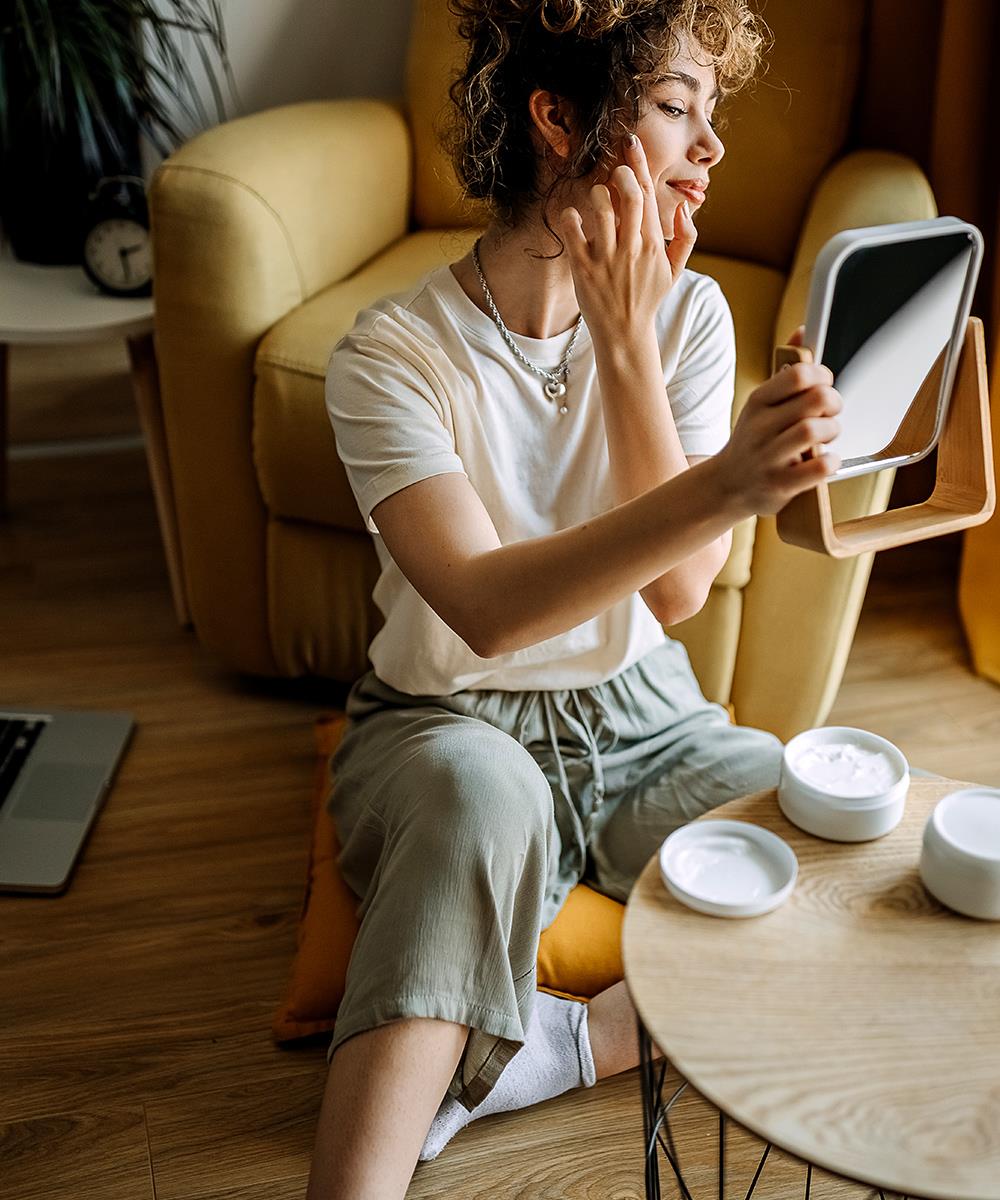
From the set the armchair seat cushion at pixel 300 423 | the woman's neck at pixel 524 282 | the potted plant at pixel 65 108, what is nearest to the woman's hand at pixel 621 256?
the woman's neck at pixel 524 282

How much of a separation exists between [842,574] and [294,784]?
78 centimetres

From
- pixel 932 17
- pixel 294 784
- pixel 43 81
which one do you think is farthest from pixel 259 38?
pixel 294 784

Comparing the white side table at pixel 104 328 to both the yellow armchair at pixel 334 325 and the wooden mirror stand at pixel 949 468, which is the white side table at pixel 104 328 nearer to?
the yellow armchair at pixel 334 325

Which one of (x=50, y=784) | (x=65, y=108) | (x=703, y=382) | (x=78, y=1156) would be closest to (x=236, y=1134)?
(x=78, y=1156)

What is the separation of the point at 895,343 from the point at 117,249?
4.74 feet

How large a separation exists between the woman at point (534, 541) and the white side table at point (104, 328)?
723 millimetres

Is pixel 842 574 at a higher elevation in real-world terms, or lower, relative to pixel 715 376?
lower

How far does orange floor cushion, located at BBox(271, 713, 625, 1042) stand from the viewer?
52.0 inches

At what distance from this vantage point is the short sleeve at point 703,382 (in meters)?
1.25

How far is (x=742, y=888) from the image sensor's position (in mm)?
930

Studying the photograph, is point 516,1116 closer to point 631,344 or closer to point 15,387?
point 631,344

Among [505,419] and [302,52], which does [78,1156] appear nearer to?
[505,419]

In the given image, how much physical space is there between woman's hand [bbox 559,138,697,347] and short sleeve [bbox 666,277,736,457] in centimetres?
19

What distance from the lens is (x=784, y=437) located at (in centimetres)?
85
